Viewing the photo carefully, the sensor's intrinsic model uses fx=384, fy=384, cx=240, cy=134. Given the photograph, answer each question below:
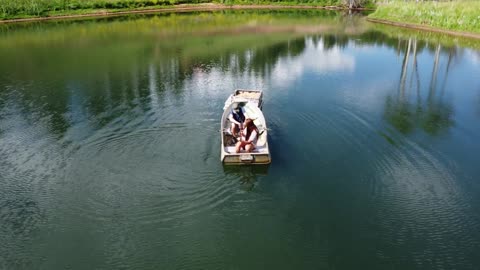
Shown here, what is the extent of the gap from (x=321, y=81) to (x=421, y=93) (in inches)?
233

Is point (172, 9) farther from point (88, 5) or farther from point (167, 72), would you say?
point (167, 72)

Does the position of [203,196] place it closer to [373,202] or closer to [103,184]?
[103,184]

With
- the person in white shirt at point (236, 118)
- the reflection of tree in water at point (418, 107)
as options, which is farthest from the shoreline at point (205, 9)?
the person in white shirt at point (236, 118)

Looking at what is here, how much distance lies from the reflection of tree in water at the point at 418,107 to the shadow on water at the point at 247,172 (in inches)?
280

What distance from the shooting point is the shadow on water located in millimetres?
13070

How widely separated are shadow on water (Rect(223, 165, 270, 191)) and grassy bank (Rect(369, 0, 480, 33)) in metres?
34.9

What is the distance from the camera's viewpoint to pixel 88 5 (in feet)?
200

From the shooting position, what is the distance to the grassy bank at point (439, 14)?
3916 centimetres

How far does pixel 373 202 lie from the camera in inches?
470

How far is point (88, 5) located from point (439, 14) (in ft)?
165

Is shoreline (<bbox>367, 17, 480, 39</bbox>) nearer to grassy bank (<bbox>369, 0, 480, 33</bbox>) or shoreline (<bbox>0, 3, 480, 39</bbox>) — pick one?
shoreline (<bbox>0, 3, 480, 39</bbox>)

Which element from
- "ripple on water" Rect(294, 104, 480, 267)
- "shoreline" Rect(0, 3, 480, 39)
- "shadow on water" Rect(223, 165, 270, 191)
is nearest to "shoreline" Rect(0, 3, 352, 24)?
"shoreline" Rect(0, 3, 480, 39)

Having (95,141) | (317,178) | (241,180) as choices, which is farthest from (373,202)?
(95,141)

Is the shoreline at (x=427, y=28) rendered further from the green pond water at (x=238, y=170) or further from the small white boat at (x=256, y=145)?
the small white boat at (x=256, y=145)
